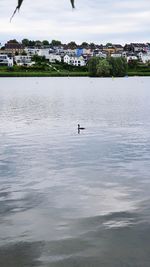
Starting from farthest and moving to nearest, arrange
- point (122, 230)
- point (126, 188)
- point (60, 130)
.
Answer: point (60, 130) < point (126, 188) < point (122, 230)

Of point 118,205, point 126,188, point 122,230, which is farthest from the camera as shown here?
point 126,188

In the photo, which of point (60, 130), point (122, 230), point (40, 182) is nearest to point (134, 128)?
point (60, 130)

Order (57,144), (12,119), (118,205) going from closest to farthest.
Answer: (118,205) < (57,144) < (12,119)

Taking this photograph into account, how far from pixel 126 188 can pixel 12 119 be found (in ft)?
137

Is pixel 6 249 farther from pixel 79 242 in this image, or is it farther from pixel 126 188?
pixel 126 188

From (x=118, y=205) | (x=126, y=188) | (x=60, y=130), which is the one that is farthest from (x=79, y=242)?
(x=60, y=130)

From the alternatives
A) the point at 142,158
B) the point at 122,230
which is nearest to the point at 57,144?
the point at 142,158

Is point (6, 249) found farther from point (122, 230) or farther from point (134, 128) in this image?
point (134, 128)

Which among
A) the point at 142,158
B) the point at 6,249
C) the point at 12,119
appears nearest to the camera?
the point at 6,249

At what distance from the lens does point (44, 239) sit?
1986 cm

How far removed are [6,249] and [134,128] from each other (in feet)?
131

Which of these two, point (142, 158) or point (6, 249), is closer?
point (6, 249)

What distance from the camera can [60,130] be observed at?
56.0 meters

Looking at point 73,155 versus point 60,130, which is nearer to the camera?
point 73,155
